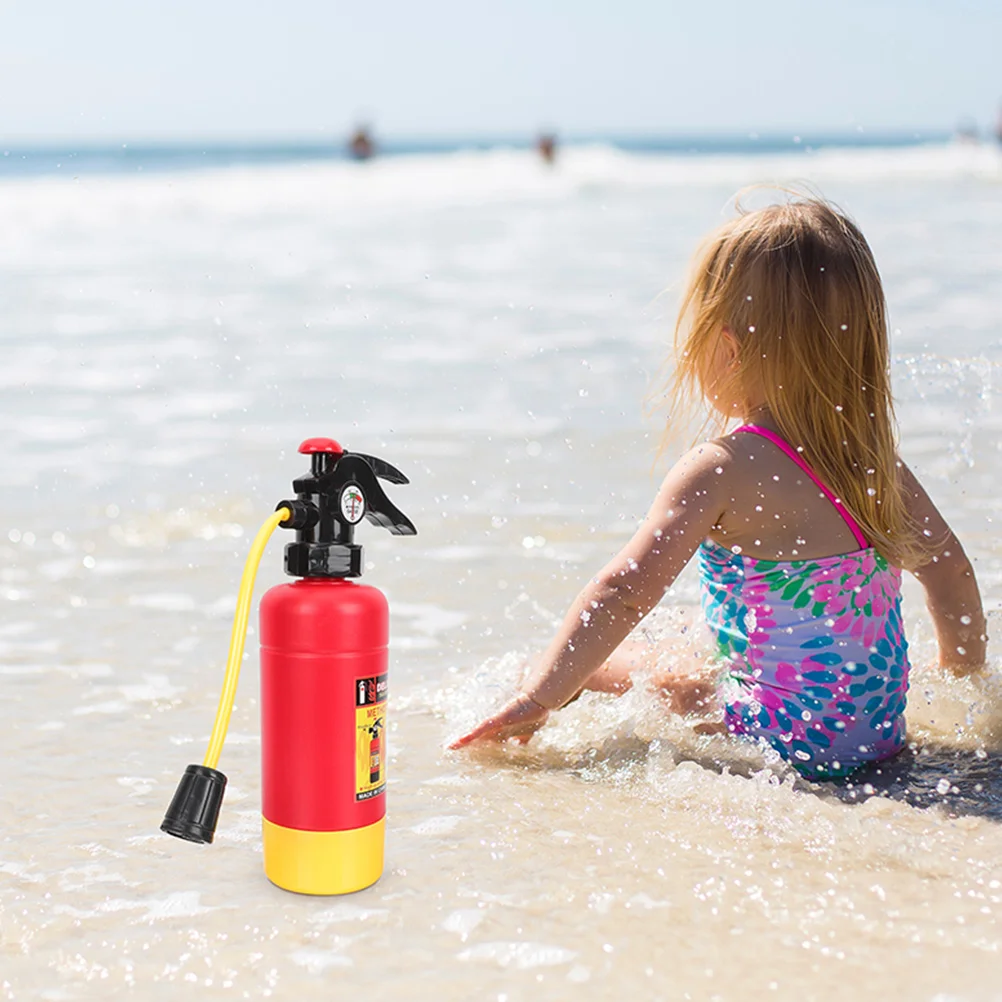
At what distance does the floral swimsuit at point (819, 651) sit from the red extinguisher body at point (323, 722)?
2.75 ft

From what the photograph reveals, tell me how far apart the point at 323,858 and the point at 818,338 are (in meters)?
1.30

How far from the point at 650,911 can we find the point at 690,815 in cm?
34

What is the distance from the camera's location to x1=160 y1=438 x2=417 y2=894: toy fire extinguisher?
5.84 ft

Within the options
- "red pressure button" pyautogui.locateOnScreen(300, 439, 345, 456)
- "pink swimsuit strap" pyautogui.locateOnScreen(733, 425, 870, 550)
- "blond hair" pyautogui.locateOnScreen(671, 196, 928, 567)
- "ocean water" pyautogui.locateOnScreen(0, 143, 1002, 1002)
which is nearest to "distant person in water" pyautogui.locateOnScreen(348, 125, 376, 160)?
"ocean water" pyautogui.locateOnScreen(0, 143, 1002, 1002)

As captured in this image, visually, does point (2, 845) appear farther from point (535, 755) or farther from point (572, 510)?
point (572, 510)

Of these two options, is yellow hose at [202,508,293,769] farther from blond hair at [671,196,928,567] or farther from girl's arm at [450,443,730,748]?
blond hair at [671,196,928,567]

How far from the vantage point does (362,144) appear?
29422 mm

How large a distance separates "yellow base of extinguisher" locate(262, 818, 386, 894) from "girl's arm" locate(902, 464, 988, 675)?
126cm

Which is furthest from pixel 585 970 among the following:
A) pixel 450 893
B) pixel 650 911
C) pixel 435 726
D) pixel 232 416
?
pixel 232 416

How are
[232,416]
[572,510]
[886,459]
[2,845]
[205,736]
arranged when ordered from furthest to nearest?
1. [232,416]
2. [572,510]
3. [205,736]
4. [886,459]
5. [2,845]

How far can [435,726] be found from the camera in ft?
8.74

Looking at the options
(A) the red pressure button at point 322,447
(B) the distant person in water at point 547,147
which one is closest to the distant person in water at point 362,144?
(B) the distant person in water at point 547,147

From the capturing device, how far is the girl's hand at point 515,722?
7.70 feet

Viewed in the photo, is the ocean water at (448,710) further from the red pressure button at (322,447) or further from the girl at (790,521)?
the red pressure button at (322,447)
